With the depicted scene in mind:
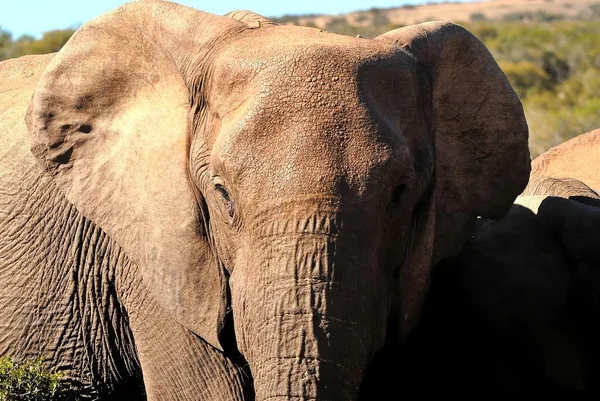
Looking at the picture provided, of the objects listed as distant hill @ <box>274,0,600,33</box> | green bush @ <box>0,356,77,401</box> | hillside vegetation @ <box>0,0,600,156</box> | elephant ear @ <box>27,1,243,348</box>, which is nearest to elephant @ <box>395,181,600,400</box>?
elephant ear @ <box>27,1,243,348</box>

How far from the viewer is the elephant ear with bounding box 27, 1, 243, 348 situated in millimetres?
4668

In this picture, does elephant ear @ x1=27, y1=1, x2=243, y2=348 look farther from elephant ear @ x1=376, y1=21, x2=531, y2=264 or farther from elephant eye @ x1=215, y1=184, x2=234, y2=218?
elephant ear @ x1=376, y1=21, x2=531, y2=264

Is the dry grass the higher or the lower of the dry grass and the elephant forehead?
the lower

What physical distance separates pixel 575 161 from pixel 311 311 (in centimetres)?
443

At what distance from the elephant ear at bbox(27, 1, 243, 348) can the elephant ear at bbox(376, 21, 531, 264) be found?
762 millimetres

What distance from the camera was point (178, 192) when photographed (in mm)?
4660

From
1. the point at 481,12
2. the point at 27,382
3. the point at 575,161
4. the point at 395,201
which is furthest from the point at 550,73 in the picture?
the point at 481,12

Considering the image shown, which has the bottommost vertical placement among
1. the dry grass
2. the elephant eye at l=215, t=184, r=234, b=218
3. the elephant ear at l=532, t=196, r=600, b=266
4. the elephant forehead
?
the dry grass

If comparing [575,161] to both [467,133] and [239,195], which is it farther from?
[239,195]

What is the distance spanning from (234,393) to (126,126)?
1.03 m

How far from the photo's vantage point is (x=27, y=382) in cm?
532

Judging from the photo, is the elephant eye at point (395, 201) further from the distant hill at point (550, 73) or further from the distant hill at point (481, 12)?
the distant hill at point (481, 12)

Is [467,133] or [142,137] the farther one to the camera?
[467,133]

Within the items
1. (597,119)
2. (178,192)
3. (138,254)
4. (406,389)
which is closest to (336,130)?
(178,192)
